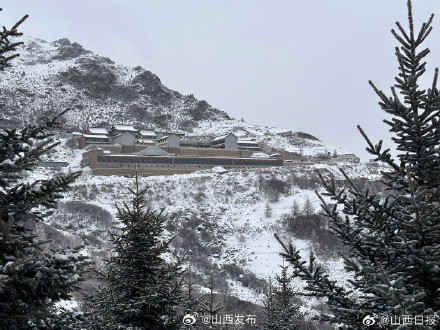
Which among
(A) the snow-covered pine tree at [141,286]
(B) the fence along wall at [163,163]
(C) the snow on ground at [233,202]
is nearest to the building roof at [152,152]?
(B) the fence along wall at [163,163]

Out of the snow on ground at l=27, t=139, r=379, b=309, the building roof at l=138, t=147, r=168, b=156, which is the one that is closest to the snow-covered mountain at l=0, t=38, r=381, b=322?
the snow on ground at l=27, t=139, r=379, b=309

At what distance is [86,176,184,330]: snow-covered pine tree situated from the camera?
7.55 metres

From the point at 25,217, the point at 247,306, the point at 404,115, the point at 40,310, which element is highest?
the point at 404,115

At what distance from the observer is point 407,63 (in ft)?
16.6

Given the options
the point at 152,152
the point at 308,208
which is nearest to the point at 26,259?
the point at 308,208

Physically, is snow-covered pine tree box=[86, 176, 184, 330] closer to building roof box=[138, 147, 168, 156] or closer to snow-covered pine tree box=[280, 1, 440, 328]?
snow-covered pine tree box=[280, 1, 440, 328]

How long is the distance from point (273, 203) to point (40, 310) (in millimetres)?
52507

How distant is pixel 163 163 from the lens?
62938 millimetres

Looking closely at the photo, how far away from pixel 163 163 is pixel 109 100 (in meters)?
70.3

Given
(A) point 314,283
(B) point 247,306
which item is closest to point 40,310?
(A) point 314,283

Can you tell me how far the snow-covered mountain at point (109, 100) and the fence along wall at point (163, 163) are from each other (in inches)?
1078

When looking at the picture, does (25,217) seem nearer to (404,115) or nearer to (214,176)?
(404,115)

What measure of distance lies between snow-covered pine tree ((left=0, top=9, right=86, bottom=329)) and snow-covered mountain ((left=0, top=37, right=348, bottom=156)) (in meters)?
90.1

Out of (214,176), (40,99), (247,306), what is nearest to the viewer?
(247,306)
